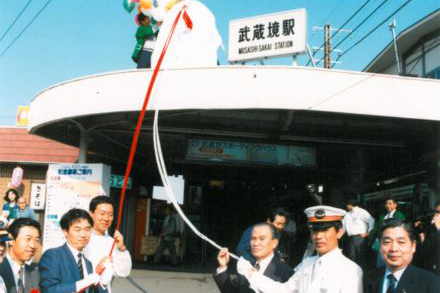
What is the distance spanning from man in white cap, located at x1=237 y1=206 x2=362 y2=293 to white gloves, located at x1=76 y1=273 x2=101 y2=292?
3.24ft

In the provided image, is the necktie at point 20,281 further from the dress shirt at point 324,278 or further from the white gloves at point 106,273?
the dress shirt at point 324,278

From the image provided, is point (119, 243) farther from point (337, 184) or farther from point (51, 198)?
point (337, 184)

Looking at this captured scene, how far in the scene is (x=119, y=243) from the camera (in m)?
3.73

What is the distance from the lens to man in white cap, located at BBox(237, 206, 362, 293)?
279 cm

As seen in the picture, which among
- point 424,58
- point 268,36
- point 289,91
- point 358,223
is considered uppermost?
point 424,58

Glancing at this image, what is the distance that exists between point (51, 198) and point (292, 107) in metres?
4.74

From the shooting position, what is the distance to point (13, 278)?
3.30 meters

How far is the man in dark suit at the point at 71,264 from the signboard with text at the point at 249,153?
20.8 feet

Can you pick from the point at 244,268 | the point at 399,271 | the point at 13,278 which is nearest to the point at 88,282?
the point at 13,278

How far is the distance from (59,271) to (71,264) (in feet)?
0.33

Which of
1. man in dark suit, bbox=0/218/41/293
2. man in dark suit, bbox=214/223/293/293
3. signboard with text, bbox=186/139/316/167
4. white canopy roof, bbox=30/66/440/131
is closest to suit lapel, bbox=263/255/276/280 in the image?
man in dark suit, bbox=214/223/293/293

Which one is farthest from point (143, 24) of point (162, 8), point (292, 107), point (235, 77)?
point (292, 107)

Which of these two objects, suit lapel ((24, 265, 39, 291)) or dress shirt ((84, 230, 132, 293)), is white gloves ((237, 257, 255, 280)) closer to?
dress shirt ((84, 230, 132, 293))

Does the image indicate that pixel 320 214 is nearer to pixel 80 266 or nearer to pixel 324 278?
pixel 324 278
